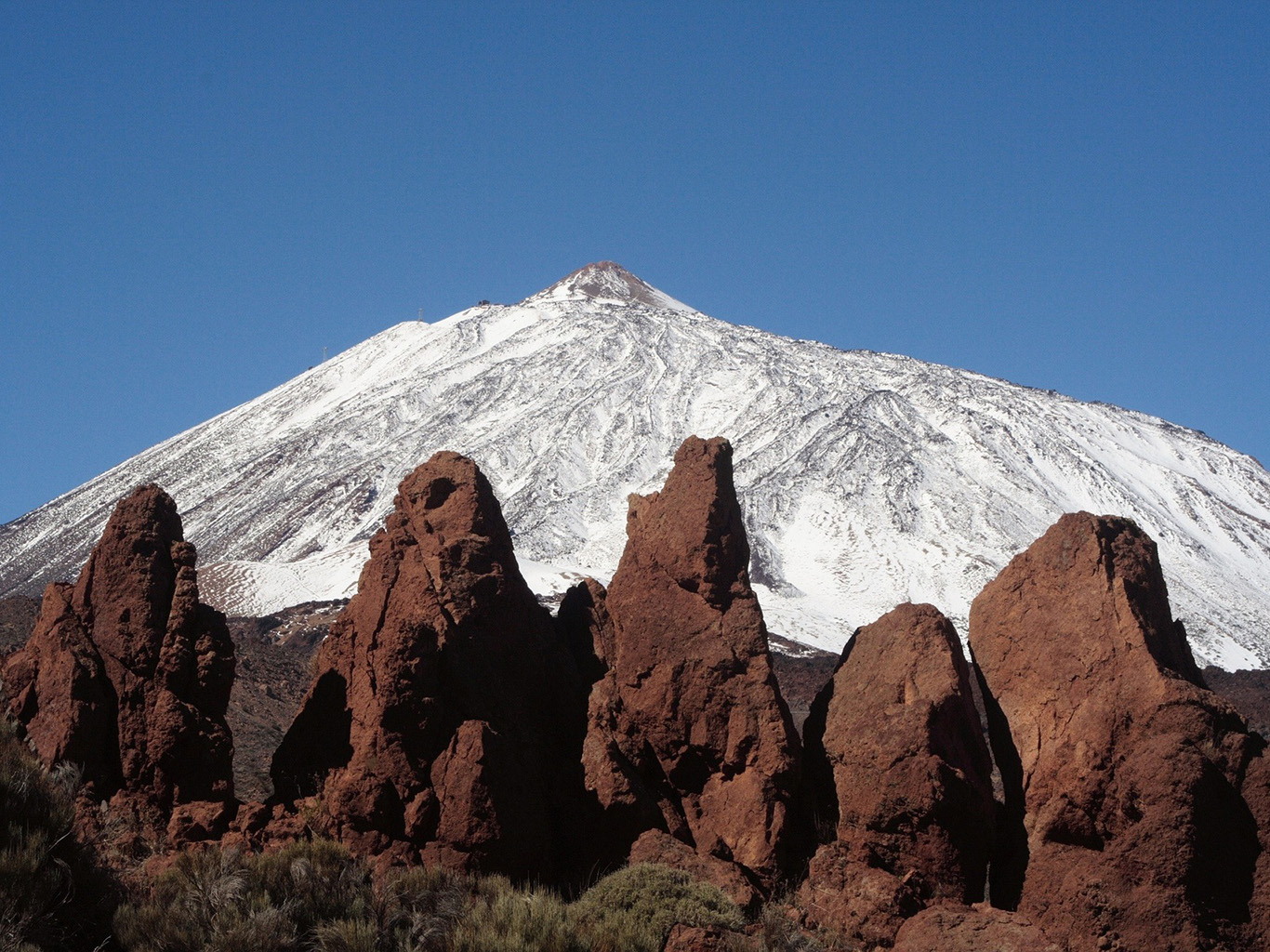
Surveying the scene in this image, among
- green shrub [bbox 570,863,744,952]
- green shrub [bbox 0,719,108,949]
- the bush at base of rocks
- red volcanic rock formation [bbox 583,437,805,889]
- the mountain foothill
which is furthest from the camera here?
red volcanic rock formation [bbox 583,437,805,889]

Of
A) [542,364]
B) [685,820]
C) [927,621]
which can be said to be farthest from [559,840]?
[542,364]

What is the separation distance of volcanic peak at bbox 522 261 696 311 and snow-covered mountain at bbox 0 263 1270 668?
45.4 ft

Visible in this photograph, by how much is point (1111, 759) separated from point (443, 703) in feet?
19.4

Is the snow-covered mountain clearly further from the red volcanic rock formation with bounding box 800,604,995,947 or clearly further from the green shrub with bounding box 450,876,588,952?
the green shrub with bounding box 450,876,588,952

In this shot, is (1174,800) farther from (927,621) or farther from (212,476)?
(212,476)

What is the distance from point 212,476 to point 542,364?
27274 millimetres

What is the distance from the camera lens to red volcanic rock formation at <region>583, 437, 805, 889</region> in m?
12.6

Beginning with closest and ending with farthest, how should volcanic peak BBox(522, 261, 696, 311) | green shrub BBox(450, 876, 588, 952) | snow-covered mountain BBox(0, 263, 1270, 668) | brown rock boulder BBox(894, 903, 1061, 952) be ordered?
green shrub BBox(450, 876, 588, 952) < brown rock boulder BBox(894, 903, 1061, 952) < snow-covered mountain BBox(0, 263, 1270, 668) < volcanic peak BBox(522, 261, 696, 311)

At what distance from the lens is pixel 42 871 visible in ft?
31.3

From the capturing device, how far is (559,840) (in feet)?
41.8

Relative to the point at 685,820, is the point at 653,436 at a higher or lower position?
higher

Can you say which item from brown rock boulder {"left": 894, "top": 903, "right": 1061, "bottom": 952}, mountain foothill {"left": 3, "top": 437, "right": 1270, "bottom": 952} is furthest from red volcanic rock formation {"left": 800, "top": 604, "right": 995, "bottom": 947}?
brown rock boulder {"left": 894, "top": 903, "right": 1061, "bottom": 952}

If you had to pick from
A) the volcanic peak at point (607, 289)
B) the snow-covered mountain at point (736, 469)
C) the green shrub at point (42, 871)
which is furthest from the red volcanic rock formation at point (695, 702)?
the volcanic peak at point (607, 289)

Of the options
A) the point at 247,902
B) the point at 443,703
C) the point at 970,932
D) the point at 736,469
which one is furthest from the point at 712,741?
the point at 736,469
